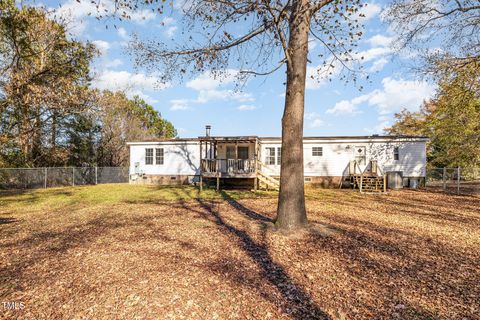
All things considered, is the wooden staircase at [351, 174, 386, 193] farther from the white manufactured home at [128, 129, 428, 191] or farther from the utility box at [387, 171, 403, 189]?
the utility box at [387, 171, 403, 189]

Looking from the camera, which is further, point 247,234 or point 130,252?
point 247,234

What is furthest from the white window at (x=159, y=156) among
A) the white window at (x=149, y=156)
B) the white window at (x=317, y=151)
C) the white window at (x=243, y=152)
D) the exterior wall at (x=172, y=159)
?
the white window at (x=317, y=151)

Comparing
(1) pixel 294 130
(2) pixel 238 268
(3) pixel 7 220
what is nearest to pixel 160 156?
(3) pixel 7 220

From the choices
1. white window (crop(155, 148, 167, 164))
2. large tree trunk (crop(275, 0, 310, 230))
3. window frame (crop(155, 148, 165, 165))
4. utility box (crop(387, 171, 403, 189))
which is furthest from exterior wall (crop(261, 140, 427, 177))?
large tree trunk (crop(275, 0, 310, 230))

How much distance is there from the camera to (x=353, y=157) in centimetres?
1888

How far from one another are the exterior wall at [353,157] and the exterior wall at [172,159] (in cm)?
570

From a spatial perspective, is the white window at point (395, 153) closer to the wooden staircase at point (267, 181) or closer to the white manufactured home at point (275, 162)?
the white manufactured home at point (275, 162)

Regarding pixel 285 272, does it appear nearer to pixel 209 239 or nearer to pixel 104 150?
pixel 209 239

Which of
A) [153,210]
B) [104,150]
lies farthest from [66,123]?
[153,210]

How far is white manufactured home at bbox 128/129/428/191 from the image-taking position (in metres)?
17.2

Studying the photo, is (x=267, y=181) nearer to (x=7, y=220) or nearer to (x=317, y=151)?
(x=317, y=151)

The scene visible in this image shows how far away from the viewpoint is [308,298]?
3506mm

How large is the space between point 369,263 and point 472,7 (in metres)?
11.4

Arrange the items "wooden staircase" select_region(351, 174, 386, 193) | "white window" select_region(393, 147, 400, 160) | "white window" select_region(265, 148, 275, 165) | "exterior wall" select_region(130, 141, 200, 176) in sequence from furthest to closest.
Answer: "exterior wall" select_region(130, 141, 200, 176), "white window" select_region(265, 148, 275, 165), "white window" select_region(393, 147, 400, 160), "wooden staircase" select_region(351, 174, 386, 193)
